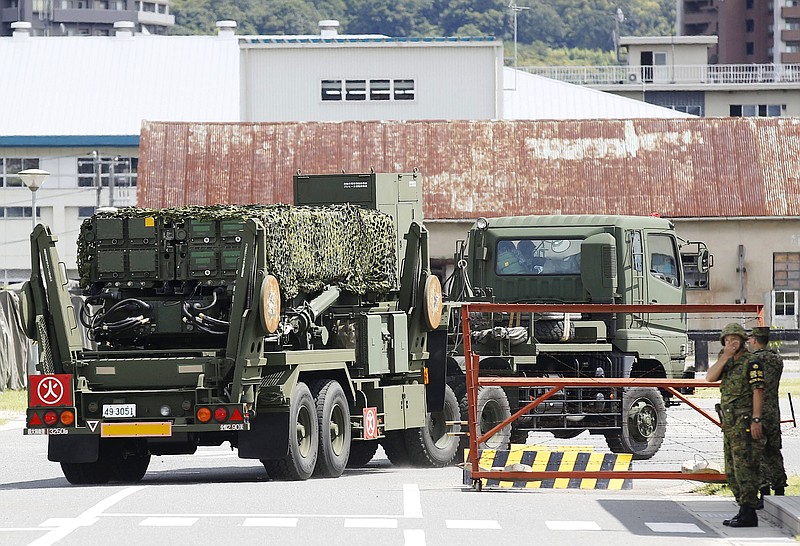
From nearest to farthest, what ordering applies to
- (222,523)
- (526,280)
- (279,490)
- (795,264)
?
(222,523), (279,490), (526,280), (795,264)

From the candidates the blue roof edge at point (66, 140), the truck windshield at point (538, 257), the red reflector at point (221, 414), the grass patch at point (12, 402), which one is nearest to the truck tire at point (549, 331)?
the truck windshield at point (538, 257)

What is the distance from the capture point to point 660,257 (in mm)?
22719

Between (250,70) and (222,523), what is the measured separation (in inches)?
1824

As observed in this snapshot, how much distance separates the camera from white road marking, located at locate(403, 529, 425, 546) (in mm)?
12625

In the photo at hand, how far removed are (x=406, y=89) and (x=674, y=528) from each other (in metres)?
47.5

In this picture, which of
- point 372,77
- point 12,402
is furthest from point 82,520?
point 372,77

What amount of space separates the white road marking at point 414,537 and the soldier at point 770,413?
9.54ft

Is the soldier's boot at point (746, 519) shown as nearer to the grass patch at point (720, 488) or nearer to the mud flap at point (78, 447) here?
the grass patch at point (720, 488)

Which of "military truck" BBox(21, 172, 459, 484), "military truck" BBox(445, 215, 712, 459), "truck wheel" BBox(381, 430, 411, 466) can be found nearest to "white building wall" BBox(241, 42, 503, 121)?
"military truck" BBox(445, 215, 712, 459)

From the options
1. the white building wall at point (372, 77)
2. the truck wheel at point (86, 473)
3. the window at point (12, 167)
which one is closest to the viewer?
the truck wheel at point (86, 473)

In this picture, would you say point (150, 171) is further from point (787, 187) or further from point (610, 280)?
point (610, 280)

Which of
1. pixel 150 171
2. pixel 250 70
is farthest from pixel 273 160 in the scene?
pixel 250 70

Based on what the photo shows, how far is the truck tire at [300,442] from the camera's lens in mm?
17406

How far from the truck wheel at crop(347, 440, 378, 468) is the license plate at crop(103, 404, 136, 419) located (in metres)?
3.68
